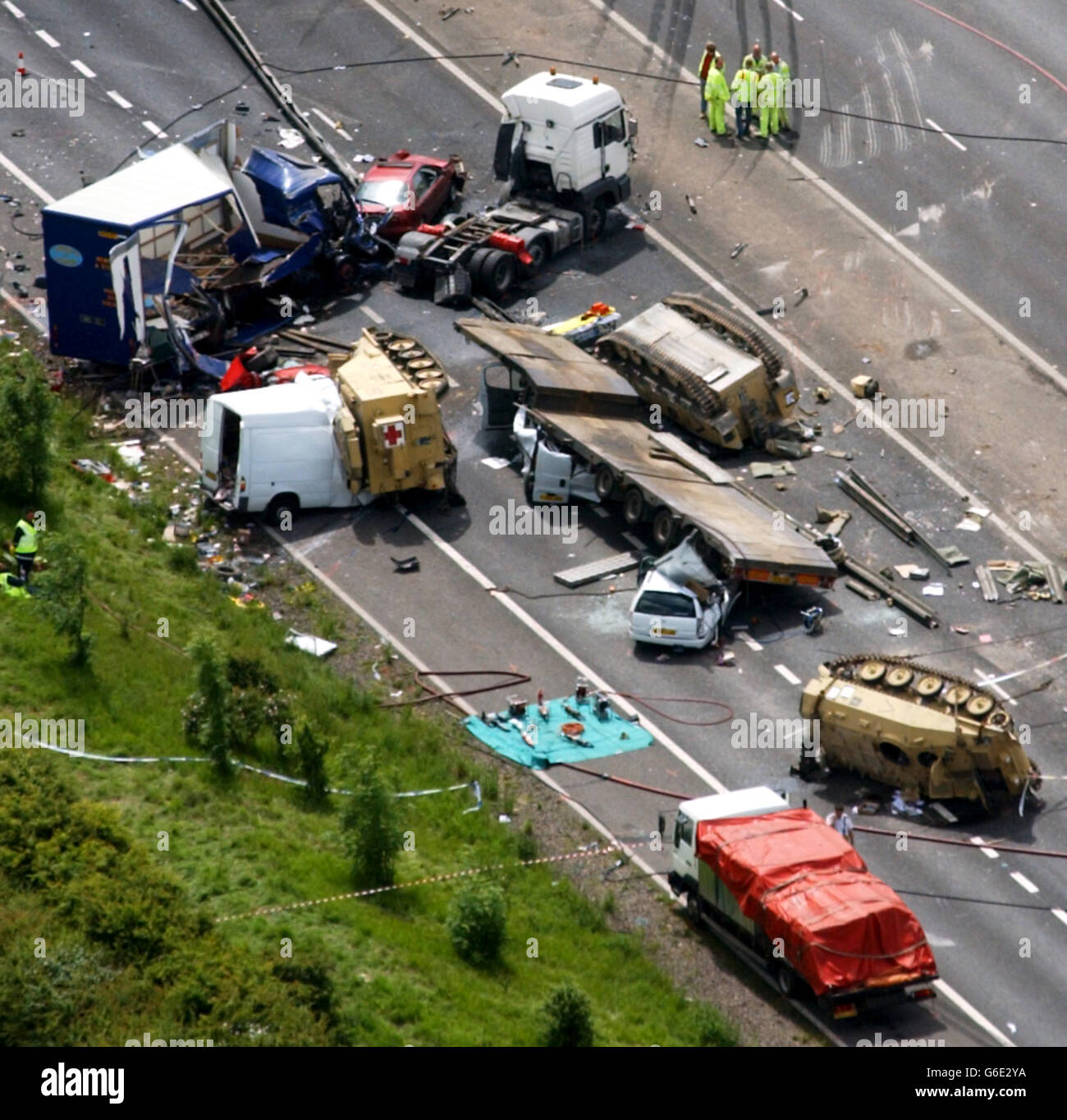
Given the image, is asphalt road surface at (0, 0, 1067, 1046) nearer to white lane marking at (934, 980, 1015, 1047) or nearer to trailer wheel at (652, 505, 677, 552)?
white lane marking at (934, 980, 1015, 1047)

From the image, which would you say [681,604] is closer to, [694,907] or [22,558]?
[694,907]

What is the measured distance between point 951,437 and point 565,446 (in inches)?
317

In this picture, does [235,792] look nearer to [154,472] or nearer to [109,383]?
[154,472]

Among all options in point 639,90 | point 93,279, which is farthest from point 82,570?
point 639,90

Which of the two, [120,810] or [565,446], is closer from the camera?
[120,810]

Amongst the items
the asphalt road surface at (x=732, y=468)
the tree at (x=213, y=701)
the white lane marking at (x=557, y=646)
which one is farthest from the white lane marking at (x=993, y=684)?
the tree at (x=213, y=701)

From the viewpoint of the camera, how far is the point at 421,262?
1788 inches

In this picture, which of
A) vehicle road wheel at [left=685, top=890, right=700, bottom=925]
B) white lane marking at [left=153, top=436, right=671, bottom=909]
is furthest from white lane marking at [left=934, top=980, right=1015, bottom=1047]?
vehicle road wheel at [left=685, top=890, right=700, bottom=925]

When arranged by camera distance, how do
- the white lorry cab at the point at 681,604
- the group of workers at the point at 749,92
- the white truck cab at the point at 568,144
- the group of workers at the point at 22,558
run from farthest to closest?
the group of workers at the point at 749,92, the white truck cab at the point at 568,144, the white lorry cab at the point at 681,604, the group of workers at the point at 22,558

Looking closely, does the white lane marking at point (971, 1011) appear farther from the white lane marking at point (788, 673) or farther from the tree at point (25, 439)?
the tree at point (25, 439)

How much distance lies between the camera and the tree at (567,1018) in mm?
26094

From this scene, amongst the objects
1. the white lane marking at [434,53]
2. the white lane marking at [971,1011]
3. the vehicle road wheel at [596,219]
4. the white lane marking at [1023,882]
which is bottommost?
the white lane marking at [971,1011]

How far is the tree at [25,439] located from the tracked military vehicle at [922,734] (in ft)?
43.9

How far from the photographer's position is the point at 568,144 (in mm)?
46750
